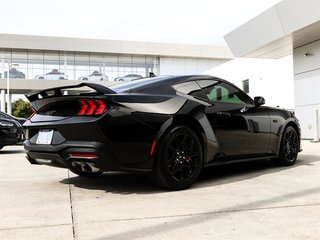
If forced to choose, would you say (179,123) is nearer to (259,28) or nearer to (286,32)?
(286,32)

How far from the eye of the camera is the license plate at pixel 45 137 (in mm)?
4383

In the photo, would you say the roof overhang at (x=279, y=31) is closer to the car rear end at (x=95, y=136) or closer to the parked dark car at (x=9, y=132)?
the parked dark car at (x=9, y=132)

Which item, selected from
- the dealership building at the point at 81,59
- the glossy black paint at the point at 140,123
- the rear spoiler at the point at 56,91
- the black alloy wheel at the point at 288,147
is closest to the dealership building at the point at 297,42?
the black alloy wheel at the point at 288,147

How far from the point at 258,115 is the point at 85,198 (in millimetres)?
2844

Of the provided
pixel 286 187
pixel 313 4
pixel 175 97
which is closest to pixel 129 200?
pixel 175 97

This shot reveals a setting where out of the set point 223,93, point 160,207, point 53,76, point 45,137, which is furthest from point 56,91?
point 53,76

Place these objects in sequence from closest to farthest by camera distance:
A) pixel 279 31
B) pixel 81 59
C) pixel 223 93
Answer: pixel 223 93, pixel 279 31, pixel 81 59

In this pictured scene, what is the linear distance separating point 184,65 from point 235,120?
157ft

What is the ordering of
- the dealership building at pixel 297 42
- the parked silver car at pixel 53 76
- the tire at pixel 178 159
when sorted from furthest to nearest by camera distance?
1. the parked silver car at pixel 53 76
2. the dealership building at pixel 297 42
3. the tire at pixel 178 159

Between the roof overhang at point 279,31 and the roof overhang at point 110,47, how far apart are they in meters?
31.8

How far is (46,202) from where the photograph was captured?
3.99 meters

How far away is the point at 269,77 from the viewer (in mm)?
21891

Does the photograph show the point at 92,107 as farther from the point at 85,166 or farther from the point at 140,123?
the point at 85,166

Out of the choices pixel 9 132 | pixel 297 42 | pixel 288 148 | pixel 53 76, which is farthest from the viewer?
pixel 53 76
